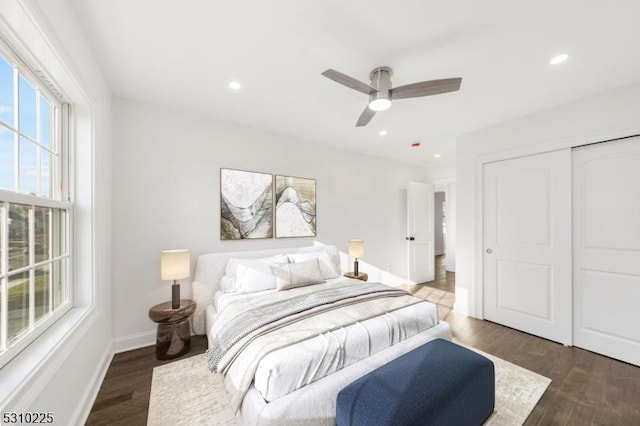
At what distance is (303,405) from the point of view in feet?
4.49

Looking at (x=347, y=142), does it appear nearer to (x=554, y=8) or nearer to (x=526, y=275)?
(x=554, y=8)

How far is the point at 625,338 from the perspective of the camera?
234 centimetres

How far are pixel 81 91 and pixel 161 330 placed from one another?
213 cm

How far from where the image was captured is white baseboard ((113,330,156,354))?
2492 millimetres

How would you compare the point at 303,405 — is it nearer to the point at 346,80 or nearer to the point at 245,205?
the point at 346,80

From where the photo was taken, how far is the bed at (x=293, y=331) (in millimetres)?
1398

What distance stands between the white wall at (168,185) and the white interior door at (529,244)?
2.39m

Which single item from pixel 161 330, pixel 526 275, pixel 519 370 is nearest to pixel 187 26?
pixel 161 330

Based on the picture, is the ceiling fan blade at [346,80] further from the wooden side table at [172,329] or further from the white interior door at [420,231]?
the white interior door at [420,231]

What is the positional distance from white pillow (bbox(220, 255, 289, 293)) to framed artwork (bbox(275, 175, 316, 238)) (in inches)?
31.5

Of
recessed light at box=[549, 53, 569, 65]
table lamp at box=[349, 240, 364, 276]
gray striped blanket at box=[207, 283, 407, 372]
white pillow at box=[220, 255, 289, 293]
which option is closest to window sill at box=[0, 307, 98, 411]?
gray striped blanket at box=[207, 283, 407, 372]

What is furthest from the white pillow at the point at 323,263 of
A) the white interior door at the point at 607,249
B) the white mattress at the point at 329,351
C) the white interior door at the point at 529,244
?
the white interior door at the point at 607,249

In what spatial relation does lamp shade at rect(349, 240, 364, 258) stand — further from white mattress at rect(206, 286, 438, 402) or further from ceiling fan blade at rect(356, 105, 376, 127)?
ceiling fan blade at rect(356, 105, 376, 127)

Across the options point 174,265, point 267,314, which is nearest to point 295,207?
point 174,265
